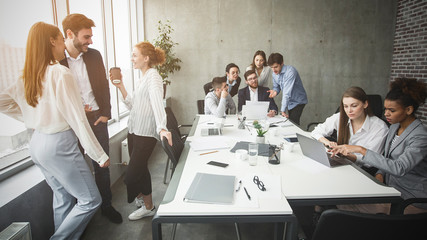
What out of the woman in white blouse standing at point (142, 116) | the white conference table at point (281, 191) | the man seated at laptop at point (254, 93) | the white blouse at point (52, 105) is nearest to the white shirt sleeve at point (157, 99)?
the woman in white blouse standing at point (142, 116)

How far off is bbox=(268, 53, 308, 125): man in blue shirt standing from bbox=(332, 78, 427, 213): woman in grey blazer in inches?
81.0

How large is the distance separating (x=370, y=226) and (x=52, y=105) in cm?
169

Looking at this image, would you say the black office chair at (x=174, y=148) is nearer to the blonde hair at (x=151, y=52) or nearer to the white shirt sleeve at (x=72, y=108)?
the white shirt sleeve at (x=72, y=108)

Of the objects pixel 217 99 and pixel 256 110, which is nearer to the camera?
pixel 256 110

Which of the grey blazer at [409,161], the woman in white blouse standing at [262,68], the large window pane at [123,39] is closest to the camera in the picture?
the grey blazer at [409,161]

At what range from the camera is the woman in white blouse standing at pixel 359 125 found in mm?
1986

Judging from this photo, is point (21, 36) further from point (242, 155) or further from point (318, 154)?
point (318, 154)

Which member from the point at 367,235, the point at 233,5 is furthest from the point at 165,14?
the point at 367,235

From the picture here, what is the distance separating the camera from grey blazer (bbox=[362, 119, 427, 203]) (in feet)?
5.16

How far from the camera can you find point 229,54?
5402mm

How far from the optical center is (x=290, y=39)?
5.36m

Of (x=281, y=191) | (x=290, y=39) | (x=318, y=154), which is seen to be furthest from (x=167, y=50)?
(x=281, y=191)

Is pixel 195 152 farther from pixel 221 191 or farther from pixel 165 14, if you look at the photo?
pixel 165 14

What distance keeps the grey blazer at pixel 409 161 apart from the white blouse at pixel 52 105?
1918 millimetres
